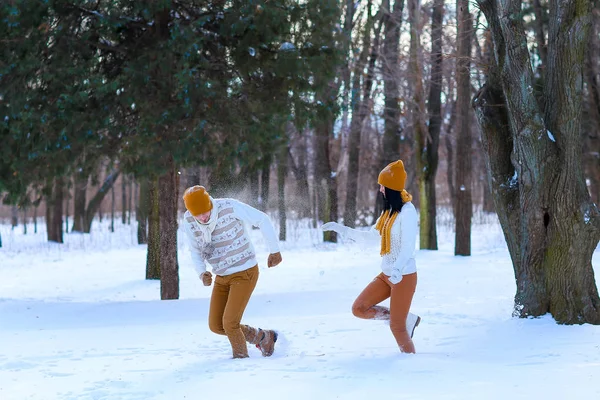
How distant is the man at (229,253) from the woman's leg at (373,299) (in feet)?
2.61

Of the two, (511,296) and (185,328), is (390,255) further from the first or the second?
(511,296)

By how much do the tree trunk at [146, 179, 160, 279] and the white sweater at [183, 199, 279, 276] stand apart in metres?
8.55

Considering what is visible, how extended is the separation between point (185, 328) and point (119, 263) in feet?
38.7

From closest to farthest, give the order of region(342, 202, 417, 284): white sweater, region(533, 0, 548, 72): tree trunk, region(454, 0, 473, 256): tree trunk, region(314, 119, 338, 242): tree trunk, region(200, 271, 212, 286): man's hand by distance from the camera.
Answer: region(342, 202, 417, 284): white sweater
region(200, 271, 212, 286): man's hand
region(454, 0, 473, 256): tree trunk
region(533, 0, 548, 72): tree trunk
region(314, 119, 338, 242): tree trunk

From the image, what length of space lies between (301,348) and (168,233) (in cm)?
547

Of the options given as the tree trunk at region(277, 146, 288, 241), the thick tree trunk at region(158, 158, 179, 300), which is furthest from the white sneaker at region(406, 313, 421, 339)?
the tree trunk at region(277, 146, 288, 241)

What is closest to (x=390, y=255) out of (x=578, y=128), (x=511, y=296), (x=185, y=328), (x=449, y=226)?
(x=578, y=128)

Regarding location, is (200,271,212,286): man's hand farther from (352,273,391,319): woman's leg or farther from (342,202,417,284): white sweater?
(342,202,417,284): white sweater

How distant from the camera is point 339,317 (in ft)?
31.2

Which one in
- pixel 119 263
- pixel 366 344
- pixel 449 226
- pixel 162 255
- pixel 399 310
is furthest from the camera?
pixel 449 226

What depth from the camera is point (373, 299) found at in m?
6.41

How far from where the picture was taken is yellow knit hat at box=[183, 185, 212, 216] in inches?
243

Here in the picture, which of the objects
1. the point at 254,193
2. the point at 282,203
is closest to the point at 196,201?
the point at 282,203

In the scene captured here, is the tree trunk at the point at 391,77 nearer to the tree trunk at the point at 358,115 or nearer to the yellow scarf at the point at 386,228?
the tree trunk at the point at 358,115
